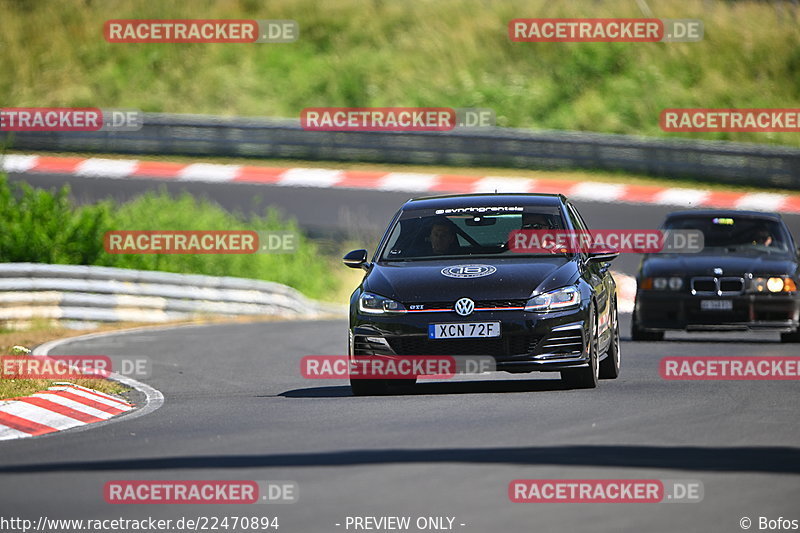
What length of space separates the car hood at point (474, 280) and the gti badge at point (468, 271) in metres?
0.04

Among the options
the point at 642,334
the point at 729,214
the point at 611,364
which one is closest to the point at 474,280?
the point at 611,364

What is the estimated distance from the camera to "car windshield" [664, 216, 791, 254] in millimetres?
17375

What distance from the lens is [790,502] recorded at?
670 cm

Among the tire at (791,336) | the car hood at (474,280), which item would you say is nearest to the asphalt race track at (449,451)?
the car hood at (474,280)

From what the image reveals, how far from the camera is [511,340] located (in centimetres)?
1112

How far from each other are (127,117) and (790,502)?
95.5 ft

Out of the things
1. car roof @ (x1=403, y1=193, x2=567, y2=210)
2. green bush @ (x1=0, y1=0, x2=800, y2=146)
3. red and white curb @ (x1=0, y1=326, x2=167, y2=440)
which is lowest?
red and white curb @ (x1=0, y1=326, x2=167, y2=440)

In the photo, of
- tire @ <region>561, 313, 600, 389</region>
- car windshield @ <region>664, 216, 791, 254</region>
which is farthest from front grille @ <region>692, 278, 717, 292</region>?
tire @ <region>561, 313, 600, 389</region>

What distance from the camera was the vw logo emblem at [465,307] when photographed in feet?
36.6

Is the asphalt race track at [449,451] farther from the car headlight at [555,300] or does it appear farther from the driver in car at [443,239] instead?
the driver in car at [443,239]

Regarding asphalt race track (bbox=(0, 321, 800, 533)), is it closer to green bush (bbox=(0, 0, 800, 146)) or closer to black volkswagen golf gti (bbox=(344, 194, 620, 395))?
black volkswagen golf gti (bbox=(344, 194, 620, 395))

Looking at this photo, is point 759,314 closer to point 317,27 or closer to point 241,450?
point 241,450

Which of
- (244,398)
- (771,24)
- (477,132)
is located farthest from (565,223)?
(771,24)

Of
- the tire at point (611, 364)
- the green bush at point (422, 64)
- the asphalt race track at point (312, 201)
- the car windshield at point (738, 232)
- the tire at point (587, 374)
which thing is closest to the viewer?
the tire at point (587, 374)
